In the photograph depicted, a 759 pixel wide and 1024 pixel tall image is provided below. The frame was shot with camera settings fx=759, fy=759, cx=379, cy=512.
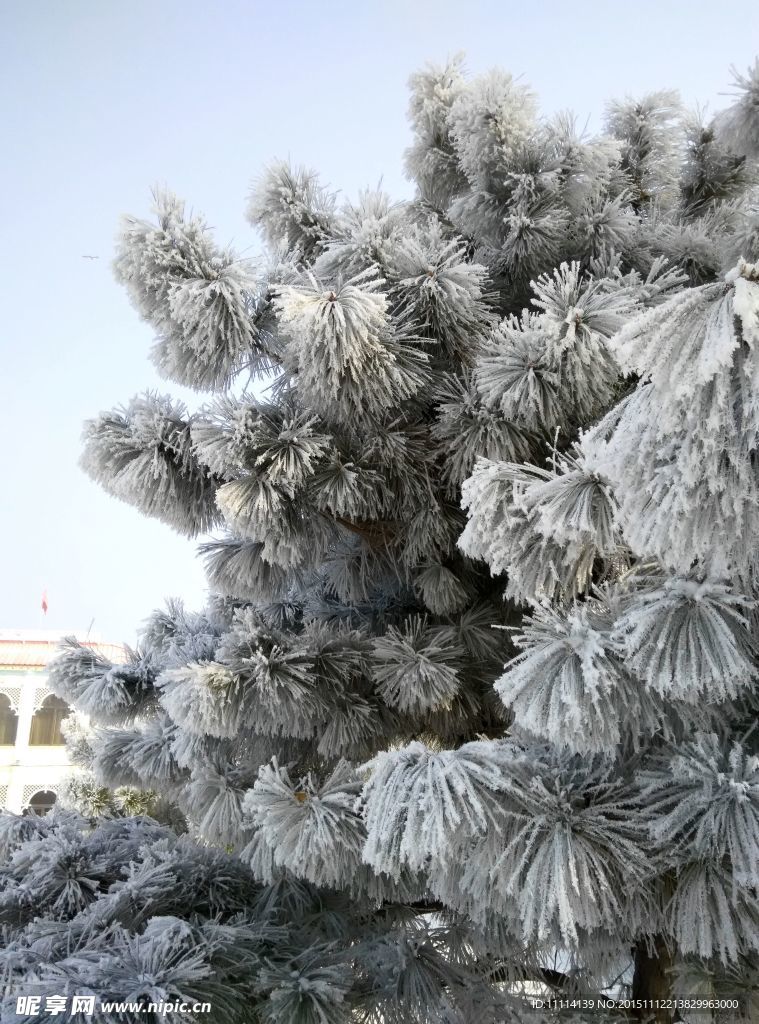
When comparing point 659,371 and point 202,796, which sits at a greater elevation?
point 659,371

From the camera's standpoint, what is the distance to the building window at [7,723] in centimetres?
991

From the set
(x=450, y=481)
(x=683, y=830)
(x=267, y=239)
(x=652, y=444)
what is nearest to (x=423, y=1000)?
(x=683, y=830)

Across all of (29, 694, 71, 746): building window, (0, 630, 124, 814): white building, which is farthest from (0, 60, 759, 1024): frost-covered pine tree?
(29, 694, 71, 746): building window

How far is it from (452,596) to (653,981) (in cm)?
66

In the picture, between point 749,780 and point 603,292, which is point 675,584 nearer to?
point 749,780

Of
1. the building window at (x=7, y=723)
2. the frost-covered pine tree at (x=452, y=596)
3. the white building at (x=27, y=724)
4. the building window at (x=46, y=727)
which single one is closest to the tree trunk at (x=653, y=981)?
the frost-covered pine tree at (x=452, y=596)

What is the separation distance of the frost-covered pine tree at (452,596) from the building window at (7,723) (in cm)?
947

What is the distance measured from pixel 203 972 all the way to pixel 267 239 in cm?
Answer: 118

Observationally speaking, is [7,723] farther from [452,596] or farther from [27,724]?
[452,596]

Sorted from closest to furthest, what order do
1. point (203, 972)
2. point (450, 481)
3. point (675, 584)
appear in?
point (675, 584) → point (203, 972) → point (450, 481)

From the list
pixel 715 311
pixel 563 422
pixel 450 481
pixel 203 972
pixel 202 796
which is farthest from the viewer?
pixel 202 796

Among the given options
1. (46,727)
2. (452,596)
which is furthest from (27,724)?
(452,596)

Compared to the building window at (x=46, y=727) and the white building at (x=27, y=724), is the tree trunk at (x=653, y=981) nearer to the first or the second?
the white building at (x=27, y=724)

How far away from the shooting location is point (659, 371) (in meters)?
0.47
